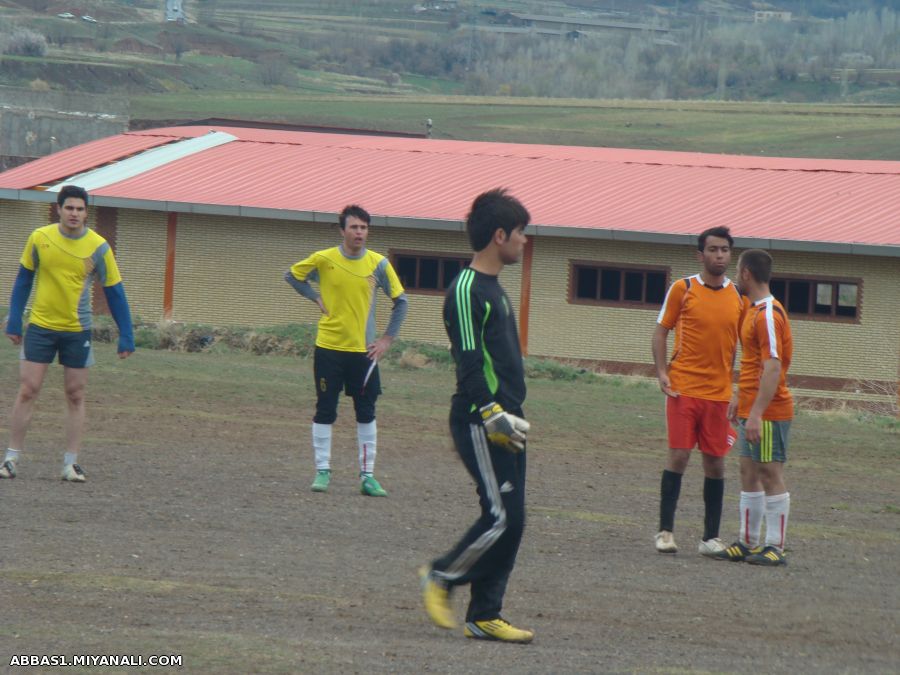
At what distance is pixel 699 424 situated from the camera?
8680 mm

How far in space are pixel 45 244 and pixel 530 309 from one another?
61.2 ft

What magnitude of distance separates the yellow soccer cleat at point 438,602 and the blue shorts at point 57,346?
13.2 ft

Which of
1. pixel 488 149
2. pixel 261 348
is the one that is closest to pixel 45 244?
pixel 261 348

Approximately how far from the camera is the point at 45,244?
962 centimetres

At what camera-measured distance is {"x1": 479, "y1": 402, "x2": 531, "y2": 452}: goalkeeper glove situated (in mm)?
6078

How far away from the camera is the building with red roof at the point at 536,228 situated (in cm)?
2631

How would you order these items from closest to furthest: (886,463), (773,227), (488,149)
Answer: (886,463)
(773,227)
(488,149)

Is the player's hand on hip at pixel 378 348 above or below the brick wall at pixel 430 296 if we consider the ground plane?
above

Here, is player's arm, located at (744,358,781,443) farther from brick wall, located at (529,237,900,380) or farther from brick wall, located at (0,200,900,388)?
brick wall, located at (0,200,900,388)

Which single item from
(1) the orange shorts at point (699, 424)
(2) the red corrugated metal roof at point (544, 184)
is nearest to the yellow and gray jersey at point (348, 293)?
(1) the orange shorts at point (699, 424)

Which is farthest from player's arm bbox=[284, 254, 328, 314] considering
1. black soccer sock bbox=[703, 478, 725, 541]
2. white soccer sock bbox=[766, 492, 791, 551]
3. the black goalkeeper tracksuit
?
the black goalkeeper tracksuit

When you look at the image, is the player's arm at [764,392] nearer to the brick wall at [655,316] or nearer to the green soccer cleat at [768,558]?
the green soccer cleat at [768,558]

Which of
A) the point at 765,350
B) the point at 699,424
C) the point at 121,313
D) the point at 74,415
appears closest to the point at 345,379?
the point at 121,313

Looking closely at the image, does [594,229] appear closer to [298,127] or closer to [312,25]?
[298,127]
